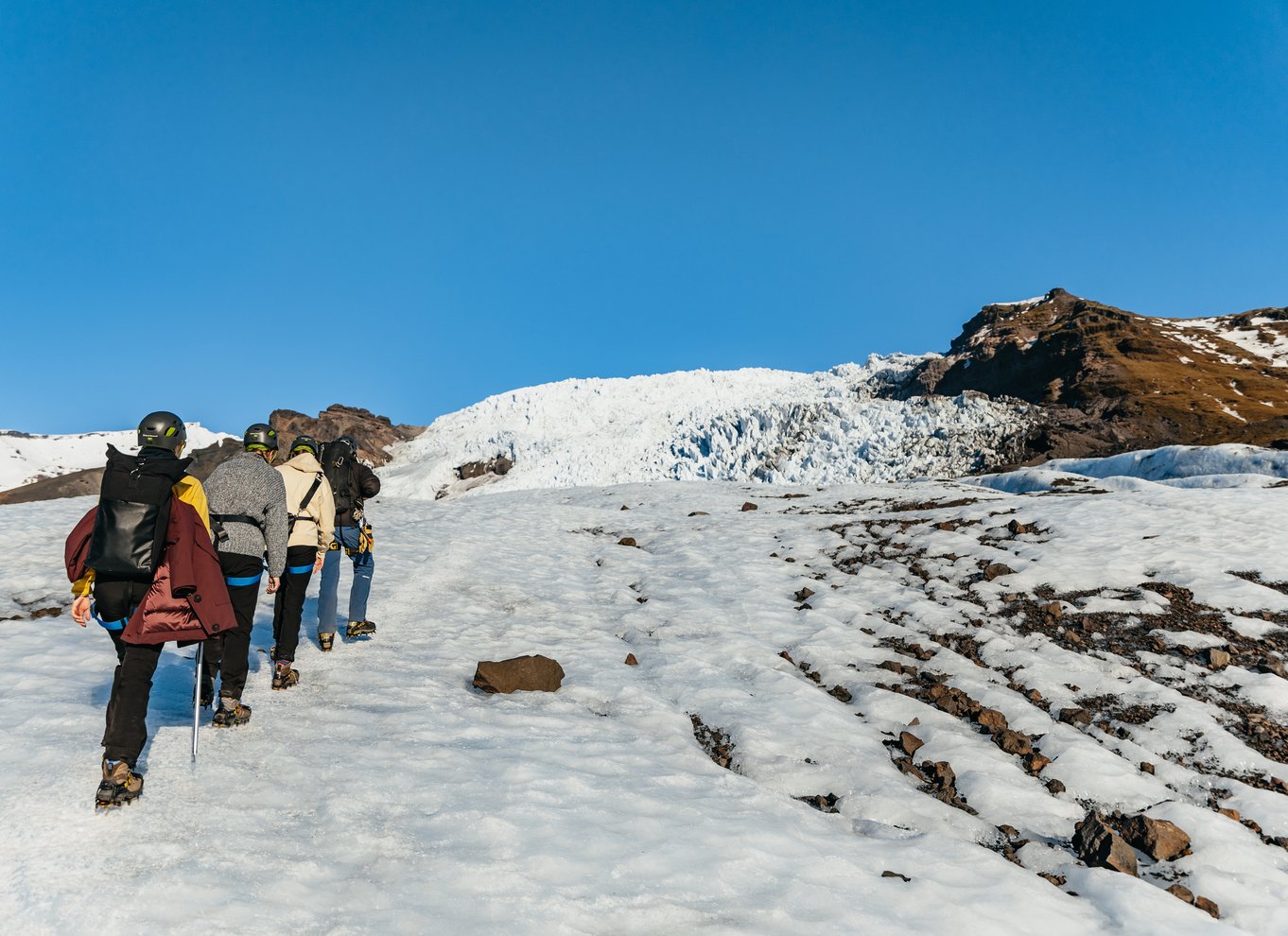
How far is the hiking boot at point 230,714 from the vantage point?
6.23 metres

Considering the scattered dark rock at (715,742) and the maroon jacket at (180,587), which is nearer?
the maroon jacket at (180,587)

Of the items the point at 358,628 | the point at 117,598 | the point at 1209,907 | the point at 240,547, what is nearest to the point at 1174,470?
the point at 1209,907

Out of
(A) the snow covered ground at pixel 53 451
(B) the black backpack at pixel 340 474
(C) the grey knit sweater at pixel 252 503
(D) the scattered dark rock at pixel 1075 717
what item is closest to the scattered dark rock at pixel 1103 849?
(D) the scattered dark rock at pixel 1075 717

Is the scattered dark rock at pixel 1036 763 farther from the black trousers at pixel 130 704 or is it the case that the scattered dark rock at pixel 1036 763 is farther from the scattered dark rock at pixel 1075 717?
the black trousers at pixel 130 704

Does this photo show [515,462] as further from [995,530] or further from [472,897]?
[472,897]

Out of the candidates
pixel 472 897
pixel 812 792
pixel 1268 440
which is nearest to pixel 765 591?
pixel 812 792

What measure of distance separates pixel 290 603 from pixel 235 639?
1.36m

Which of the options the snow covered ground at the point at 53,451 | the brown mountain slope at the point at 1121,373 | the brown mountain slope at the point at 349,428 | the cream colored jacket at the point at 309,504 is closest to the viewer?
the cream colored jacket at the point at 309,504

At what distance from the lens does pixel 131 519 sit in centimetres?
481

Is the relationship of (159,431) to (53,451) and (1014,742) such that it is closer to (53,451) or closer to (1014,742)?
(1014,742)

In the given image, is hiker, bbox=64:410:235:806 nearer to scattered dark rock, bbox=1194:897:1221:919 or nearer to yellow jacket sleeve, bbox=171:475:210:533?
yellow jacket sleeve, bbox=171:475:210:533

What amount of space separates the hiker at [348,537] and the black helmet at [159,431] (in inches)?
138

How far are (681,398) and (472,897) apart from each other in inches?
3101

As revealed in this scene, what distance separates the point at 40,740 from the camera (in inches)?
220
